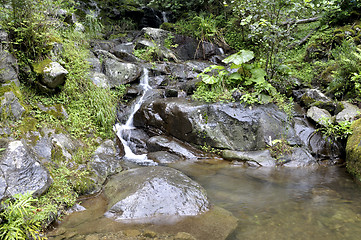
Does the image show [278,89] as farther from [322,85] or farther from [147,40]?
[147,40]

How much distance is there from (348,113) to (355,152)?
59.7 inches

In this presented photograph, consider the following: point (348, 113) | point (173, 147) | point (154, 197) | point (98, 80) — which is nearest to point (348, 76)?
point (348, 113)

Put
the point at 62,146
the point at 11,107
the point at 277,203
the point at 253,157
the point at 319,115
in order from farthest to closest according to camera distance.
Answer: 1. the point at 319,115
2. the point at 253,157
3. the point at 62,146
4. the point at 11,107
5. the point at 277,203

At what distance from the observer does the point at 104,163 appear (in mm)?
4871

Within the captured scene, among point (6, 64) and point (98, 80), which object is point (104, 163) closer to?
point (6, 64)

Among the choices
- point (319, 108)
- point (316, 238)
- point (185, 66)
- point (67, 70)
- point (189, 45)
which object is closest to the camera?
point (316, 238)

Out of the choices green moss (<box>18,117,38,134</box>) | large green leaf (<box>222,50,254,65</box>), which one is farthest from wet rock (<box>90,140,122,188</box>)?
large green leaf (<box>222,50,254,65</box>)

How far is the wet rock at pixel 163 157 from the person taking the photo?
6152mm

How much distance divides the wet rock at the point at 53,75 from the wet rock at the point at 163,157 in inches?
119

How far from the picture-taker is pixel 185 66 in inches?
416

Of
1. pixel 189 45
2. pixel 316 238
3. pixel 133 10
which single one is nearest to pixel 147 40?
pixel 189 45

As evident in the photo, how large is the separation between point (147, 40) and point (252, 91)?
647 centimetres

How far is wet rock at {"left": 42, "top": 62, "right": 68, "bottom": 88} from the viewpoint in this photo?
529 centimetres

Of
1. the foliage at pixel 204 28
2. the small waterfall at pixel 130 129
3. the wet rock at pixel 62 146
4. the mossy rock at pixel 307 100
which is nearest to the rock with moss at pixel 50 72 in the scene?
the wet rock at pixel 62 146
